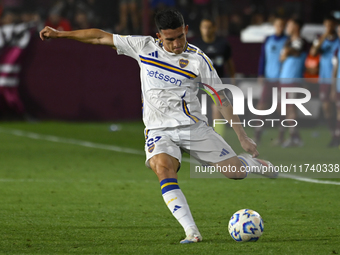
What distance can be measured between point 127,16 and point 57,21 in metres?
1.89

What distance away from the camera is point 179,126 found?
5.50 meters

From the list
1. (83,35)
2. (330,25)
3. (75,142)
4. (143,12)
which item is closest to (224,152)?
(83,35)

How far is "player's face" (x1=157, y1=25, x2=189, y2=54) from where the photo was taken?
5.20m

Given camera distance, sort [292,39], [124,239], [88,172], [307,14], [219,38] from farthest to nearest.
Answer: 1. [307,14]
2. [292,39]
3. [219,38]
4. [88,172]
5. [124,239]

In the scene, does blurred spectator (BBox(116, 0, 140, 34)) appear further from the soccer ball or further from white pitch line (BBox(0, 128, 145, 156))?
the soccer ball

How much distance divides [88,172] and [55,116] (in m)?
8.39

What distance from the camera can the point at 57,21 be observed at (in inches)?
688

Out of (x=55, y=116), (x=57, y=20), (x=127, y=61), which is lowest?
(x=55, y=116)

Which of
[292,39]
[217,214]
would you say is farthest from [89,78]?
[217,214]

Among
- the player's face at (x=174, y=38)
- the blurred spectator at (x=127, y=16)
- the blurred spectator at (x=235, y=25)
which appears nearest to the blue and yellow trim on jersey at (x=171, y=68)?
the player's face at (x=174, y=38)

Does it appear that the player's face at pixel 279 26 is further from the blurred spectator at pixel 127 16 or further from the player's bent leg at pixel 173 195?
the player's bent leg at pixel 173 195

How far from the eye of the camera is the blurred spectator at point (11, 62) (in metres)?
16.9

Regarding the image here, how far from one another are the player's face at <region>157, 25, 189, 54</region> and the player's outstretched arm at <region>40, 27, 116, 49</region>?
1.50 feet

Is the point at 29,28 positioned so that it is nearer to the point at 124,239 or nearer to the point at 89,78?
the point at 89,78
